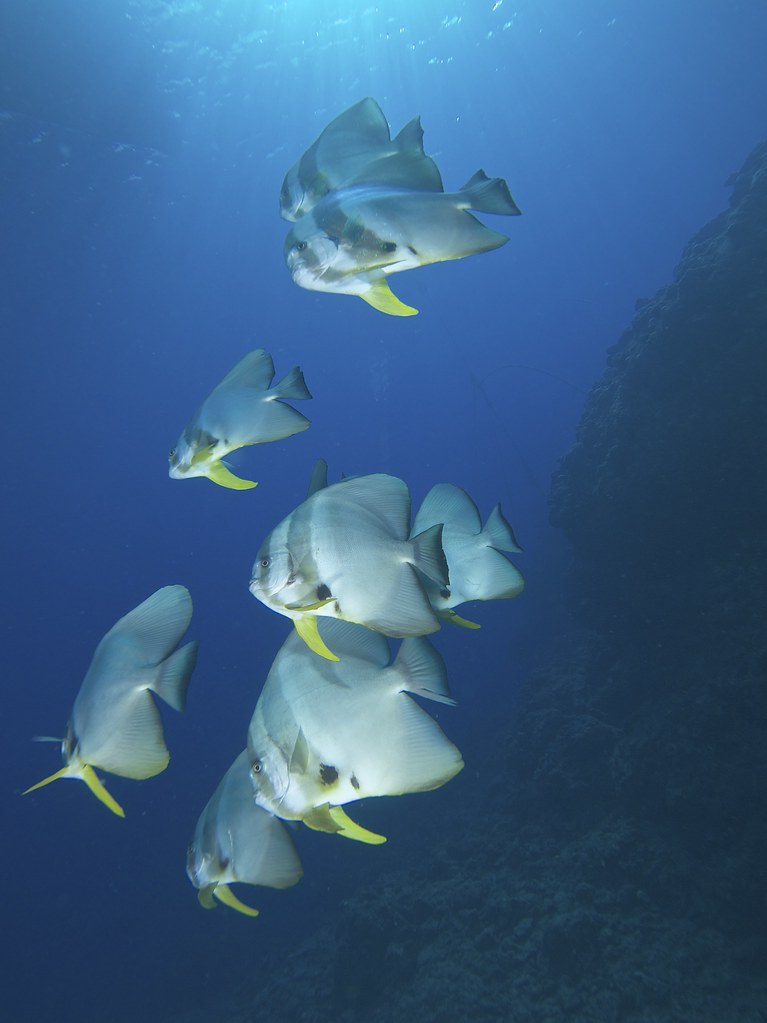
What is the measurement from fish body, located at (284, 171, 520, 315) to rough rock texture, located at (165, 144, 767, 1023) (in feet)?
25.4

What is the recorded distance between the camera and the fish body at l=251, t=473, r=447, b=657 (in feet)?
6.19

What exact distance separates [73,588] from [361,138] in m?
50.5

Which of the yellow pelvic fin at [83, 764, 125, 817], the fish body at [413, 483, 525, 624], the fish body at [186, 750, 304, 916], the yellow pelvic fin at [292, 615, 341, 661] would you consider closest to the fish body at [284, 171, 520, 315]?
the fish body at [413, 483, 525, 624]

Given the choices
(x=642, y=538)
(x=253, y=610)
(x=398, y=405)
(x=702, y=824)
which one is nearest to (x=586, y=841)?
(x=702, y=824)

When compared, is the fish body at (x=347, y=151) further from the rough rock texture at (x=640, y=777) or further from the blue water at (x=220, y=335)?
the rough rock texture at (x=640, y=777)

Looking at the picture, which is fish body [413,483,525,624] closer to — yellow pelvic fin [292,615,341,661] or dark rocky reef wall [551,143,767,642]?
yellow pelvic fin [292,615,341,661]

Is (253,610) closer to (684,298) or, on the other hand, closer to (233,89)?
(233,89)

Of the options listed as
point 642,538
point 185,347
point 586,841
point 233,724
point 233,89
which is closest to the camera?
point 586,841

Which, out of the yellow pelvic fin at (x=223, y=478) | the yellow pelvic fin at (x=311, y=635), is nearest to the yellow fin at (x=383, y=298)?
the yellow pelvic fin at (x=223, y=478)

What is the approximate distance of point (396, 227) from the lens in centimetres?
208

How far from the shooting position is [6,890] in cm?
2514

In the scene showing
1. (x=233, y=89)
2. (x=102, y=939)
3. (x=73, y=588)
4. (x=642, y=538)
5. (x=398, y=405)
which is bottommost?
(x=102, y=939)

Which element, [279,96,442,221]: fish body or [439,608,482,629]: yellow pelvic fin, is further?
[279,96,442,221]: fish body

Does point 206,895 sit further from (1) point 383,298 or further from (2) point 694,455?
(2) point 694,455
